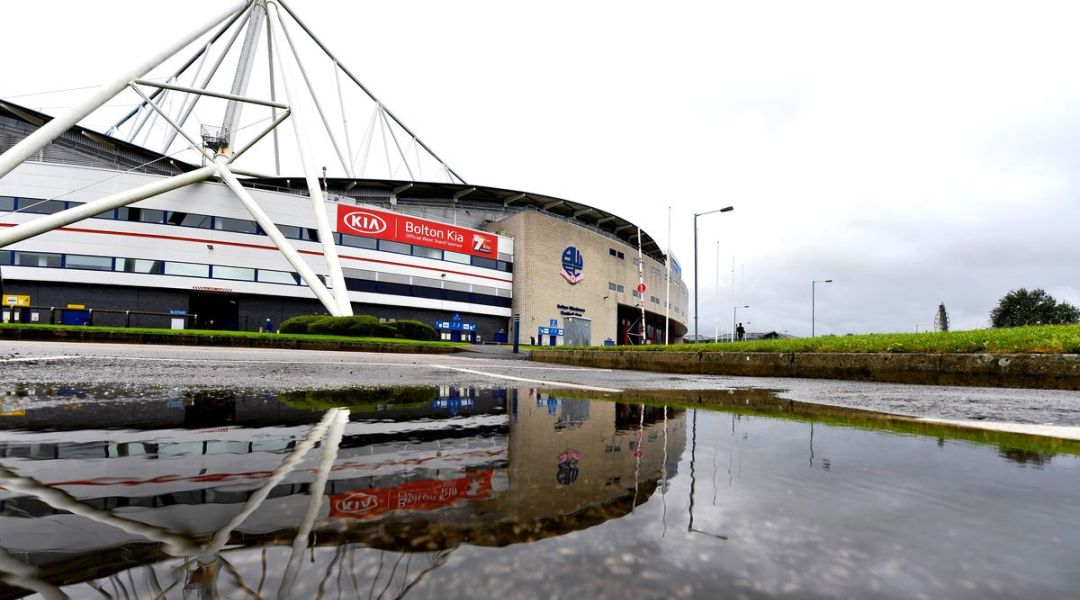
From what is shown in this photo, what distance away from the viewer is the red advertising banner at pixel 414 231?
37438mm

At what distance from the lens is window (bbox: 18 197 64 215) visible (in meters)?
31.4

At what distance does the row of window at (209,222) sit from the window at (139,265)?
107 inches

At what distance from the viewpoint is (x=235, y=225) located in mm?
34281

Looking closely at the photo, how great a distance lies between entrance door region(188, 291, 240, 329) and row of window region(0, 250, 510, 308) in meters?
1.62

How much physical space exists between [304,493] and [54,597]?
62 centimetres

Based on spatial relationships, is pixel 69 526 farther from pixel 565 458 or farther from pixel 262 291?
pixel 262 291

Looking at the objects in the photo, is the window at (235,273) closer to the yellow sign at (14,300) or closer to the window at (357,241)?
the window at (357,241)

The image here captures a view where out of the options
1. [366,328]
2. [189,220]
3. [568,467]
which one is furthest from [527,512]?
[189,220]

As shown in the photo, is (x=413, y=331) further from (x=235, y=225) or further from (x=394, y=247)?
(x=235, y=225)

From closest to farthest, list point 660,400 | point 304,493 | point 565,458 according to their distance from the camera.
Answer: point 304,493 < point 565,458 < point 660,400

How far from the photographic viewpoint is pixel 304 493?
1382 mm

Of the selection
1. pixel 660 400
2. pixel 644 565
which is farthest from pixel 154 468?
pixel 660 400

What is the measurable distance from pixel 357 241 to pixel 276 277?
245 inches

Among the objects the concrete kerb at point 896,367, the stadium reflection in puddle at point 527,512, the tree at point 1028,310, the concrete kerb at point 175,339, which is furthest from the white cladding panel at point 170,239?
the tree at point 1028,310
